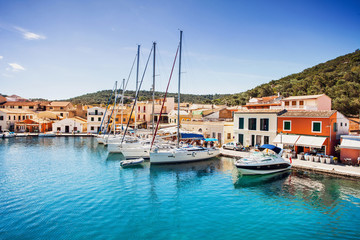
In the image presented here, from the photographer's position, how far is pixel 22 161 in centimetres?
2597

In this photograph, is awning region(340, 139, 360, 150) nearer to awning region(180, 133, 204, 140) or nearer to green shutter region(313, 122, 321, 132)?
green shutter region(313, 122, 321, 132)

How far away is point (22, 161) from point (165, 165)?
16.4m

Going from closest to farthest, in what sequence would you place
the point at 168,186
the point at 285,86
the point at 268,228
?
the point at 268,228 → the point at 168,186 → the point at 285,86

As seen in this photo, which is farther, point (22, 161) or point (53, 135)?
point (53, 135)

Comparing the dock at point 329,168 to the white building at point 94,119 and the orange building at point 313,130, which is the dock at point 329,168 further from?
the white building at point 94,119

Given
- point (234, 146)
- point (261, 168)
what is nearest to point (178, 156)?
point (261, 168)

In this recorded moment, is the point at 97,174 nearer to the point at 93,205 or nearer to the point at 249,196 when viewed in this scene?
the point at 93,205

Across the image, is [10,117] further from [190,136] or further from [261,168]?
[261,168]

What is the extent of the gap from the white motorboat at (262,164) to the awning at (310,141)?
13.4 ft

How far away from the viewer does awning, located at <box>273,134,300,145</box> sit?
25378 millimetres

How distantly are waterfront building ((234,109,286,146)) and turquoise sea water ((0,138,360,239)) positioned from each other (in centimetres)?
800

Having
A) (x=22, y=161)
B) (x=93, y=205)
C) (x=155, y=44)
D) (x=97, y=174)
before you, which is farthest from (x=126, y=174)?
(x=155, y=44)

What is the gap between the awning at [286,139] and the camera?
25378mm

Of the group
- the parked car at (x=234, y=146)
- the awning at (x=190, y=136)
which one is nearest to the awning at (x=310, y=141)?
the parked car at (x=234, y=146)
